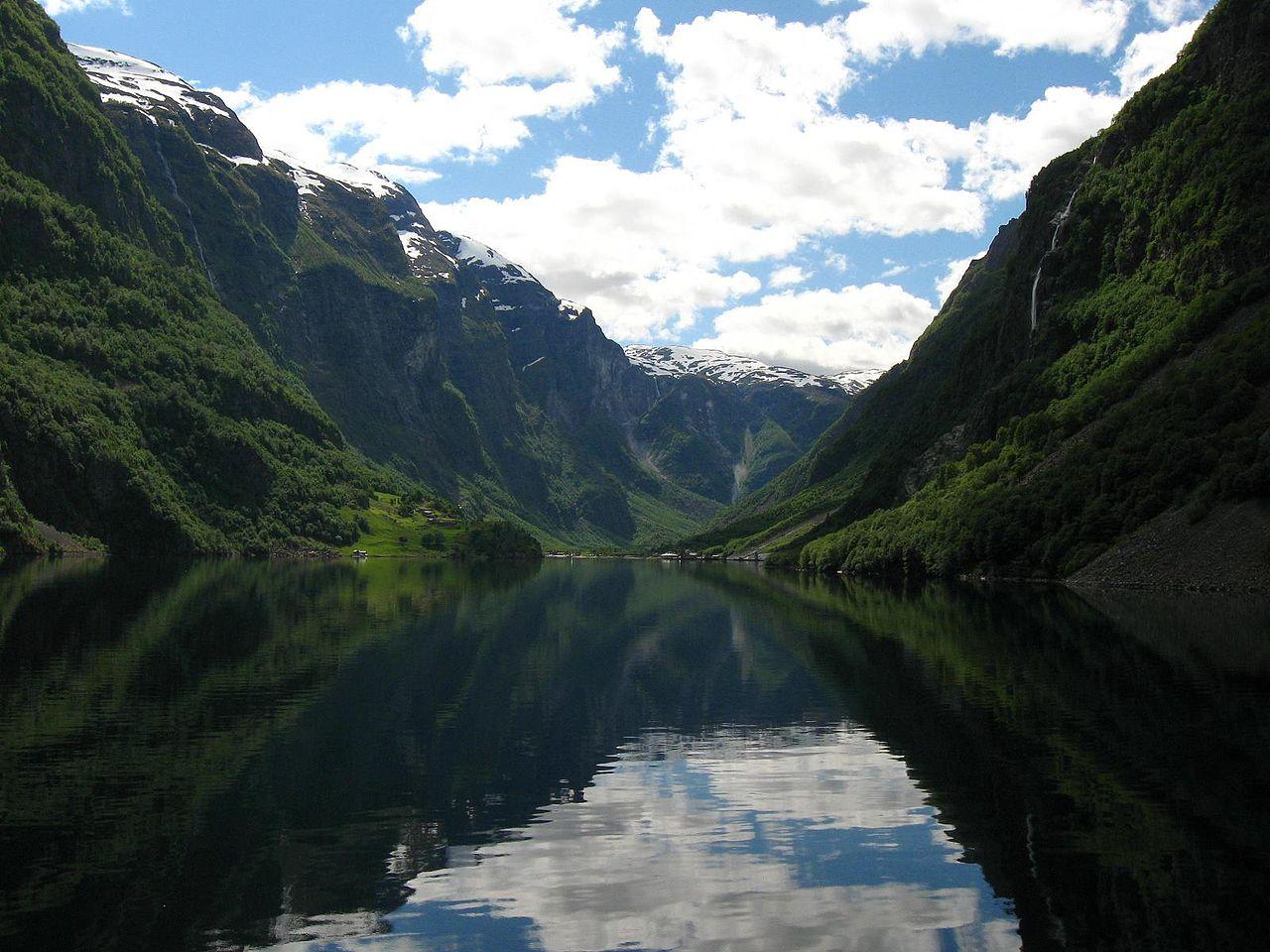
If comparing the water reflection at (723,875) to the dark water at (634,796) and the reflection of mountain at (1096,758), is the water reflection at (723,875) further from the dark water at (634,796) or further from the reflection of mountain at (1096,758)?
the reflection of mountain at (1096,758)

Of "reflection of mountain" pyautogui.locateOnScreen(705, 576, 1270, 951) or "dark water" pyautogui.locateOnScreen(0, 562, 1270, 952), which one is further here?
"reflection of mountain" pyautogui.locateOnScreen(705, 576, 1270, 951)

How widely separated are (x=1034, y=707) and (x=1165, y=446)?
83.7 m

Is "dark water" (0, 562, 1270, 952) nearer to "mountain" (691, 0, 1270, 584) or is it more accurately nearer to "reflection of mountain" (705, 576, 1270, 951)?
"reflection of mountain" (705, 576, 1270, 951)

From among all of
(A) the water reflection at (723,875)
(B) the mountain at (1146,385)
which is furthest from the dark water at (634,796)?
(B) the mountain at (1146,385)

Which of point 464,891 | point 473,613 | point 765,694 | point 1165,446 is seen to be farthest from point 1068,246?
point 464,891

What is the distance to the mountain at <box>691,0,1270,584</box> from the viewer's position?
107 meters

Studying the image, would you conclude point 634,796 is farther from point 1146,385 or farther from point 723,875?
point 1146,385

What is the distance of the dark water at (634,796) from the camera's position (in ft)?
63.8

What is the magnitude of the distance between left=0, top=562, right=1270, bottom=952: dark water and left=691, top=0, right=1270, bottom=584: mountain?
50519mm

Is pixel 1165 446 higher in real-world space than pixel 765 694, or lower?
higher

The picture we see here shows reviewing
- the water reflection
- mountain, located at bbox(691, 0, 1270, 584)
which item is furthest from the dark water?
mountain, located at bbox(691, 0, 1270, 584)

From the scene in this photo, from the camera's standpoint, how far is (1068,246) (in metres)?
194

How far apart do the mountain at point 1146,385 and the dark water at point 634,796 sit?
1989 inches

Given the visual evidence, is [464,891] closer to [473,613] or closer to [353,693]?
[353,693]
